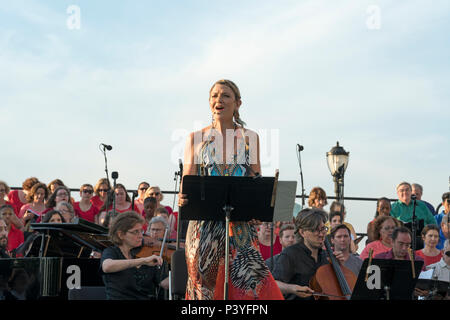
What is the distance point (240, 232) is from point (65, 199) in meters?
5.53

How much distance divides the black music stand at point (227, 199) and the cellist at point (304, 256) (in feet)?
5.18

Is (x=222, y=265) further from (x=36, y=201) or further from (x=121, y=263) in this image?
(x=36, y=201)

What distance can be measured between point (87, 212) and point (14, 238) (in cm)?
163

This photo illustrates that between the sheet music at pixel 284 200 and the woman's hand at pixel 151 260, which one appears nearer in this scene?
the sheet music at pixel 284 200

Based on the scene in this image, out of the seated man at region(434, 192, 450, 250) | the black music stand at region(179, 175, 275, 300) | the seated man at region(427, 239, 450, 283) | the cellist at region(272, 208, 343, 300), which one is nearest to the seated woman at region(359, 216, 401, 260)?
the seated man at region(427, 239, 450, 283)

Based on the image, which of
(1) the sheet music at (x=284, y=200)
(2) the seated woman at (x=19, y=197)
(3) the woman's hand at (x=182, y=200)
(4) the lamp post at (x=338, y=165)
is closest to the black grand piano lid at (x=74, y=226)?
(3) the woman's hand at (x=182, y=200)

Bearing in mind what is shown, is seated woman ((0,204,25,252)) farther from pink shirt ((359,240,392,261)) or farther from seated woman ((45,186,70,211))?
pink shirt ((359,240,392,261))

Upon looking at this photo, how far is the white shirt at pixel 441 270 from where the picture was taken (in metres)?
8.08

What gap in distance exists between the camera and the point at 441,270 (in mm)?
8148

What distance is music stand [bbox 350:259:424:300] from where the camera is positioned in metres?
6.02

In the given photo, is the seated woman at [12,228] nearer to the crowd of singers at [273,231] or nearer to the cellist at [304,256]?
the crowd of singers at [273,231]

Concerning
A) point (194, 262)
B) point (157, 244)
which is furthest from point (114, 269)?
point (194, 262)
